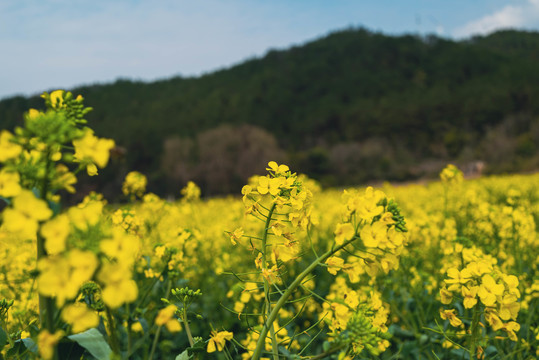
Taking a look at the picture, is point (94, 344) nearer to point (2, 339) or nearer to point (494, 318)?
point (2, 339)

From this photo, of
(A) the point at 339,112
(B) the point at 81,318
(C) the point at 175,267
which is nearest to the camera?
(B) the point at 81,318

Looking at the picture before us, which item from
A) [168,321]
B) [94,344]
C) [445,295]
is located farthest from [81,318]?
[445,295]

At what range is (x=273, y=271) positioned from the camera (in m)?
1.39

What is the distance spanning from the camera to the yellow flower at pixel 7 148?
0.76 meters

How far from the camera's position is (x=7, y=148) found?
0.78 m

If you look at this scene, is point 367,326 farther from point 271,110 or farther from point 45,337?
point 271,110

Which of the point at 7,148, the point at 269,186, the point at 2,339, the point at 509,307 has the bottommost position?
the point at 509,307

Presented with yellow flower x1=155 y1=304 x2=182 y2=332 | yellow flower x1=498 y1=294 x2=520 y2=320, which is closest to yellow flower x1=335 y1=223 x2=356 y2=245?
yellow flower x1=155 y1=304 x2=182 y2=332

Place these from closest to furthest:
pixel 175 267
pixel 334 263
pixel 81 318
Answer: pixel 81 318, pixel 334 263, pixel 175 267

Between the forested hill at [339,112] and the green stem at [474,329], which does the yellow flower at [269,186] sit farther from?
the forested hill at [339,112]

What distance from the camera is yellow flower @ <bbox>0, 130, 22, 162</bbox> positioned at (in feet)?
2.49

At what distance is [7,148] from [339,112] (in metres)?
50.0

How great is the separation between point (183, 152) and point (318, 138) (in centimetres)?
2072

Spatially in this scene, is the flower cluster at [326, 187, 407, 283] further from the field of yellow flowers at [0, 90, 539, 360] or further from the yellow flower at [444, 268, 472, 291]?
the yellow flower at [444, 268, 472, 291]
